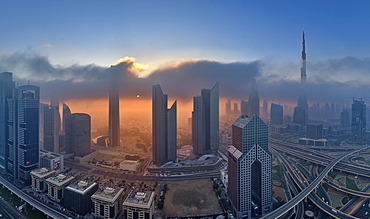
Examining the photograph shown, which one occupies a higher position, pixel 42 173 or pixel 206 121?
→ pixel 206 121

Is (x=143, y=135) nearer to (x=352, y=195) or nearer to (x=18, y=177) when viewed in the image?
(x=18, y=177)

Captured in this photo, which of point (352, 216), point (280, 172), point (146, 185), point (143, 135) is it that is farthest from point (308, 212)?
point (143, 135)

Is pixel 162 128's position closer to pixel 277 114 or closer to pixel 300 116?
pixel 277 114

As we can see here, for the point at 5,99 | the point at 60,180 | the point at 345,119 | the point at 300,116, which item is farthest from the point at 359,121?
the point at 5,99

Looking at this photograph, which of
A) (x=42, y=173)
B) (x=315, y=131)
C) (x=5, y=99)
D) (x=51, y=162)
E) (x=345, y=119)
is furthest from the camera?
(x=345, y=119)

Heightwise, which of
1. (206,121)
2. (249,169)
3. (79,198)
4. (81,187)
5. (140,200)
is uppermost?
(206,121)

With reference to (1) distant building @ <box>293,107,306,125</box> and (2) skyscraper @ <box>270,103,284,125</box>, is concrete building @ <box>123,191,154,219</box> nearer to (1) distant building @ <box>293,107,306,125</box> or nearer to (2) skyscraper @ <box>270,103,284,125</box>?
(2) skyscraper @ <box>270,103,284,125</box>

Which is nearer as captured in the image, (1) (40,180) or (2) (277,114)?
(1) (40,180)

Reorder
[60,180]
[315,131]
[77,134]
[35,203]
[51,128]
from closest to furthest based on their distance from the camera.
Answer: [35,203], [60,180], [77,134], [51,128], [315,131]
